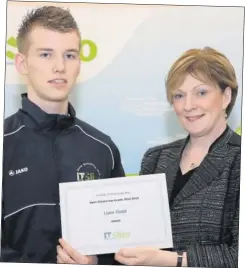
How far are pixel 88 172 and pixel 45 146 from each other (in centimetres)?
19

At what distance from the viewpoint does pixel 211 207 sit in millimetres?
1585

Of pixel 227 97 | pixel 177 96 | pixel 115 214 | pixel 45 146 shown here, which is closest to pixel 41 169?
pixel 45 146

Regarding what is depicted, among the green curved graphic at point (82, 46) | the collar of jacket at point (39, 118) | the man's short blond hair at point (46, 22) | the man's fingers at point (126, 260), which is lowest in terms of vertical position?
the man's fingers at point (126, 260)

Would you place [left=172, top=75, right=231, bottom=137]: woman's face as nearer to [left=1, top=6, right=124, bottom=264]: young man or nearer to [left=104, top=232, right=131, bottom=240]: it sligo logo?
[left=1, top=6, right=124, bottom=264]: young man

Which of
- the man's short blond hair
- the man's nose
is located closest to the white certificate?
the man's nose

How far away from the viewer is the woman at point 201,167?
1582 mm

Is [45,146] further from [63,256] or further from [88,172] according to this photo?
[63,256]

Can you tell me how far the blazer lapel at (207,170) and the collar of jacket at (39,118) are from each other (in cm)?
51

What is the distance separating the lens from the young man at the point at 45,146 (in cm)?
159

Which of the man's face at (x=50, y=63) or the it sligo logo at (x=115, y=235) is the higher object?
the man's face at (x=50, y=63)

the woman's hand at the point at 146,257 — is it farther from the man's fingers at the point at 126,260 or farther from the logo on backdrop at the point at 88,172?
the logo on backdrop at the point at 88,172

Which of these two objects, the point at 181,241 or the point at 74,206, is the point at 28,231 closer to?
the point at 74,206

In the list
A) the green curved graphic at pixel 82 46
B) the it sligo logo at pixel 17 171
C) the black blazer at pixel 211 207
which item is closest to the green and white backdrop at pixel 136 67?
the green curved graphic at pixel 82 46

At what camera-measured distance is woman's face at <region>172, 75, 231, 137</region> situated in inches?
63.4
